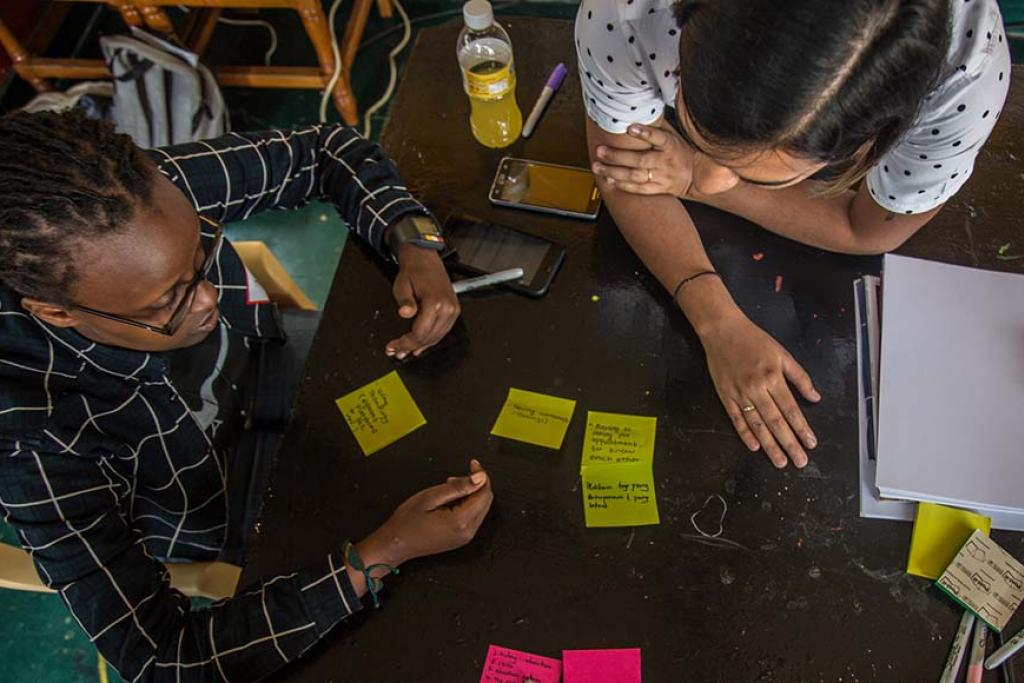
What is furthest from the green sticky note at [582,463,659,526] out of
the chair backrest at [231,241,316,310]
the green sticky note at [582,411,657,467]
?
the chair backrest at [231,241,316,310]

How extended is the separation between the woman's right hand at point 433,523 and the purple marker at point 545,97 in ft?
1.87

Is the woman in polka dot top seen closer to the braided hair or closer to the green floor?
the braided hair

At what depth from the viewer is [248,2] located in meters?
1.91

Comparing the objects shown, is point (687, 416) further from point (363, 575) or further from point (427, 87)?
point (427, 87)

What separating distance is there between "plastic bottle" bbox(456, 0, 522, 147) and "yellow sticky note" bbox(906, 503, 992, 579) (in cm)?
77

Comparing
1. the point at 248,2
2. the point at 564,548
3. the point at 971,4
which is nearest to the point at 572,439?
the point at 564,548

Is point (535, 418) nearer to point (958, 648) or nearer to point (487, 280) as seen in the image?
point (487, 280)

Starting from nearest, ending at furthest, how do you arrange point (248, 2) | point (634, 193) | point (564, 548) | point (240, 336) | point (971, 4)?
point (971, 4)
point (564, 548)
point (634, 193)
point (240, 336)
point (248, 2)

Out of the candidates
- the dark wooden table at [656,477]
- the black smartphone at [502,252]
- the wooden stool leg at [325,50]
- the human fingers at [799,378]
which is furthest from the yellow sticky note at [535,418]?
the wooden stool leg at [325,50]

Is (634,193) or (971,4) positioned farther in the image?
(634,193)

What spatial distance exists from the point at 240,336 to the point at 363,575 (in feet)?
1.77

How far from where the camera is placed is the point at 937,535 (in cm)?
84

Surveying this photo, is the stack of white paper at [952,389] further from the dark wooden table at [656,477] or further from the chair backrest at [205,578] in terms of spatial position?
the chair backrest at [205,578]

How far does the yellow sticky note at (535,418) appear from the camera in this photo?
0.94m
